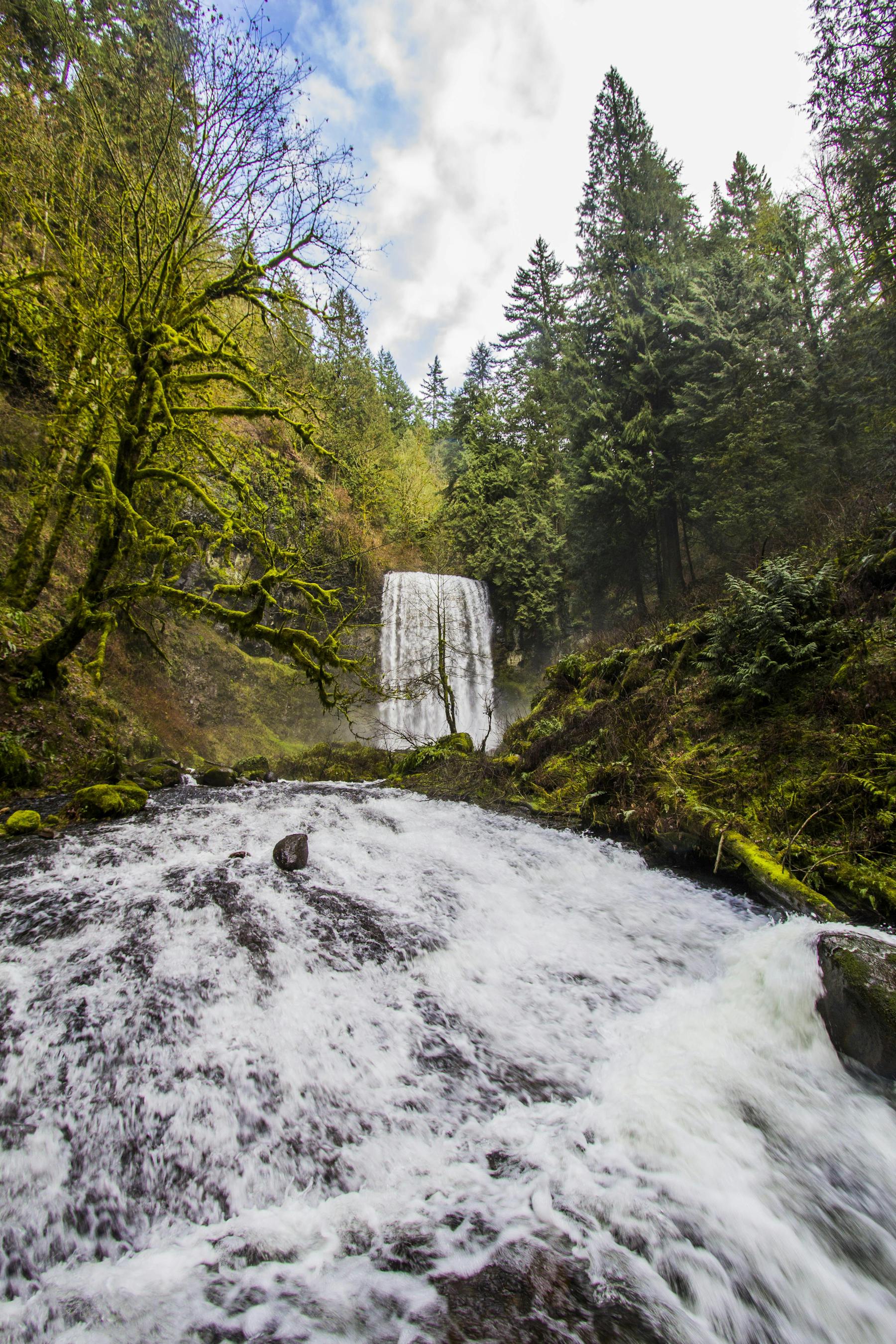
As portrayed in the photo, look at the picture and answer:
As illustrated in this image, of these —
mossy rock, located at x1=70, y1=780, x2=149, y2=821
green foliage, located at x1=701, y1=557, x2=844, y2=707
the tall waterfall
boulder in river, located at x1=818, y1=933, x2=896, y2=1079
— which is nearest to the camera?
boulder in river, located at x1=818, y1=933, x2=896, y2=1079

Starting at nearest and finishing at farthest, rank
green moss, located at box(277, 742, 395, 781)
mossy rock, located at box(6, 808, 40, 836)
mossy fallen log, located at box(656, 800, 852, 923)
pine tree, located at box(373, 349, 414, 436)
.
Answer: mossy fallen log, located at box(656, 800, 852, 923) → mossy rock, located at box(6, 808, 40, 836) → green moss, located at box(277, 742, 395, 781) → pine tree, located at box(373, 349, 414, 436)

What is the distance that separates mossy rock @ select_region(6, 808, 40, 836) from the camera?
16.1 feet

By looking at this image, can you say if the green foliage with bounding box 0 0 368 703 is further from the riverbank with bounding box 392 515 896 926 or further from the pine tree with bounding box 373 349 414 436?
the pine tree with bounding box 373 349 414 436

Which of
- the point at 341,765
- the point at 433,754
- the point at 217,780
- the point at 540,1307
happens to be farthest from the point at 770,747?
the point at 341,765

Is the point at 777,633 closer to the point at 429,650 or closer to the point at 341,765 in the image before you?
the point at 341,765

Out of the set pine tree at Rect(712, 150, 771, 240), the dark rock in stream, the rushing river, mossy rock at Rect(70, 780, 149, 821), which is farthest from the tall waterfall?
pine tree at Rect(712, 150, 771, 240)

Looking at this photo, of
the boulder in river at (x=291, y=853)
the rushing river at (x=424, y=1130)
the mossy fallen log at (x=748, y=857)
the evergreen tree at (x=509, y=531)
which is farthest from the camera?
the evergreen tree at (x=509, y=531)

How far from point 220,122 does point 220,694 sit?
12179mm

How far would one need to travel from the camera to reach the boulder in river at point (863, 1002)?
2.18 m

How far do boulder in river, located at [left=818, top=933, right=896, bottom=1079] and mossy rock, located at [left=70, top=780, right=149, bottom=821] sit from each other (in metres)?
6.70

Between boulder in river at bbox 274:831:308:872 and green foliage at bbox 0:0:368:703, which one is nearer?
boulder in river at bbox 274:831:308:872

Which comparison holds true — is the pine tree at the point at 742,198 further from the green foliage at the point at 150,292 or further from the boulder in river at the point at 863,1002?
the boulder in river at the point at 863,1002

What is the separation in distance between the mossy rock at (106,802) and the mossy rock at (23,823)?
0.64 m

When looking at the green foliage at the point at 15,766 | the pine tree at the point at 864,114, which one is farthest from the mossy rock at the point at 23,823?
the pine tree at the point at 864,114
